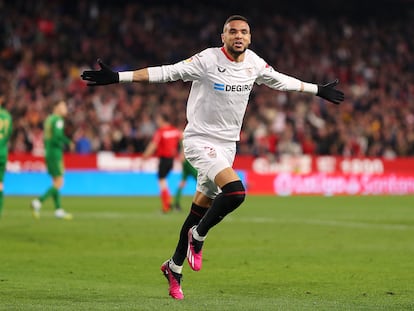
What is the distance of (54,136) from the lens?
68.0 ft

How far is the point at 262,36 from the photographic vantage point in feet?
131

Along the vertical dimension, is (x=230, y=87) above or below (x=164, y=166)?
above

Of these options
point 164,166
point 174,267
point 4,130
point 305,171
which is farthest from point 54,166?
point 305,171

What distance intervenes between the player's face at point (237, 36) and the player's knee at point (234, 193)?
4.20 feet

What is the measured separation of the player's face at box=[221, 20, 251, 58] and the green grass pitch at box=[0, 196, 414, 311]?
7.70 feet

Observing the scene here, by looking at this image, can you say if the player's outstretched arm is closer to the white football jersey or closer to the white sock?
the white football jersey

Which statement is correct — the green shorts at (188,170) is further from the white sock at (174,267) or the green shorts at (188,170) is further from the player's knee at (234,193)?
the player's knee at (234,193)

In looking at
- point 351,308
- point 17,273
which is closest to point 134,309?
point 351,308

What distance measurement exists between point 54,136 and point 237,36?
11977 millimetres

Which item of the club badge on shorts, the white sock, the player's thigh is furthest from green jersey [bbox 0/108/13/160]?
the club badge on shorts

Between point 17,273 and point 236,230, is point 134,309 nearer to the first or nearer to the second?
point 17,273

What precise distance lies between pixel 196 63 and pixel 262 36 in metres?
31.1

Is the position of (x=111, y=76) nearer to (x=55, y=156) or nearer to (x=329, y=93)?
(x=329, y=93)

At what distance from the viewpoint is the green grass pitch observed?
9.08m
